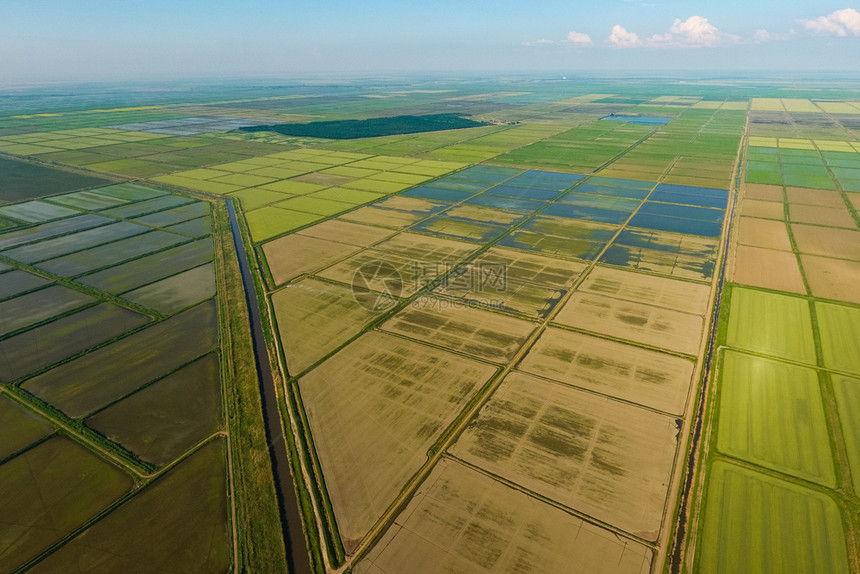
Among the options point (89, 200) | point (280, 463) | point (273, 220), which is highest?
point (89, 200)

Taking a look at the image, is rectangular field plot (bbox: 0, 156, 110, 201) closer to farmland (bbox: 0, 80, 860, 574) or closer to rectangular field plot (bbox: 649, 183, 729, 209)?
farmland (bbox: 0, 80, 860, 574)

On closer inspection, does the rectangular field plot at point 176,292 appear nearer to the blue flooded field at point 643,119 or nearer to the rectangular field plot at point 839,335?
the rectangular field plot at point 839,335

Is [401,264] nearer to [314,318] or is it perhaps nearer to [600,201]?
[314,318]

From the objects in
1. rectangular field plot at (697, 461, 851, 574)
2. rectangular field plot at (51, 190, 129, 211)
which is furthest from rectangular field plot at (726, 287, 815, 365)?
rectangular field plot at (51, 190, 129, 211)

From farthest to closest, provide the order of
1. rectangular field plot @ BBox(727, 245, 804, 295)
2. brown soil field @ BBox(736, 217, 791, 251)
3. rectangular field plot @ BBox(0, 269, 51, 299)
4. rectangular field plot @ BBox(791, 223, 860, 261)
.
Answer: brown soil field @ BBox(736, 217, 791, 251)
rectangular field plot @ BBox(791, 223, 860, 261)
rectangular field plot @ BBox(727, 245, 804, 295)
rectangular field plot @ BBox(0, 269, 51, 299)

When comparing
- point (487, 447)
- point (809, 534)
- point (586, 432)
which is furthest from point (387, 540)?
point (809, 534)

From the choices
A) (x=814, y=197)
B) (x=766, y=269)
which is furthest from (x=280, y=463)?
(x=814, y=197)
